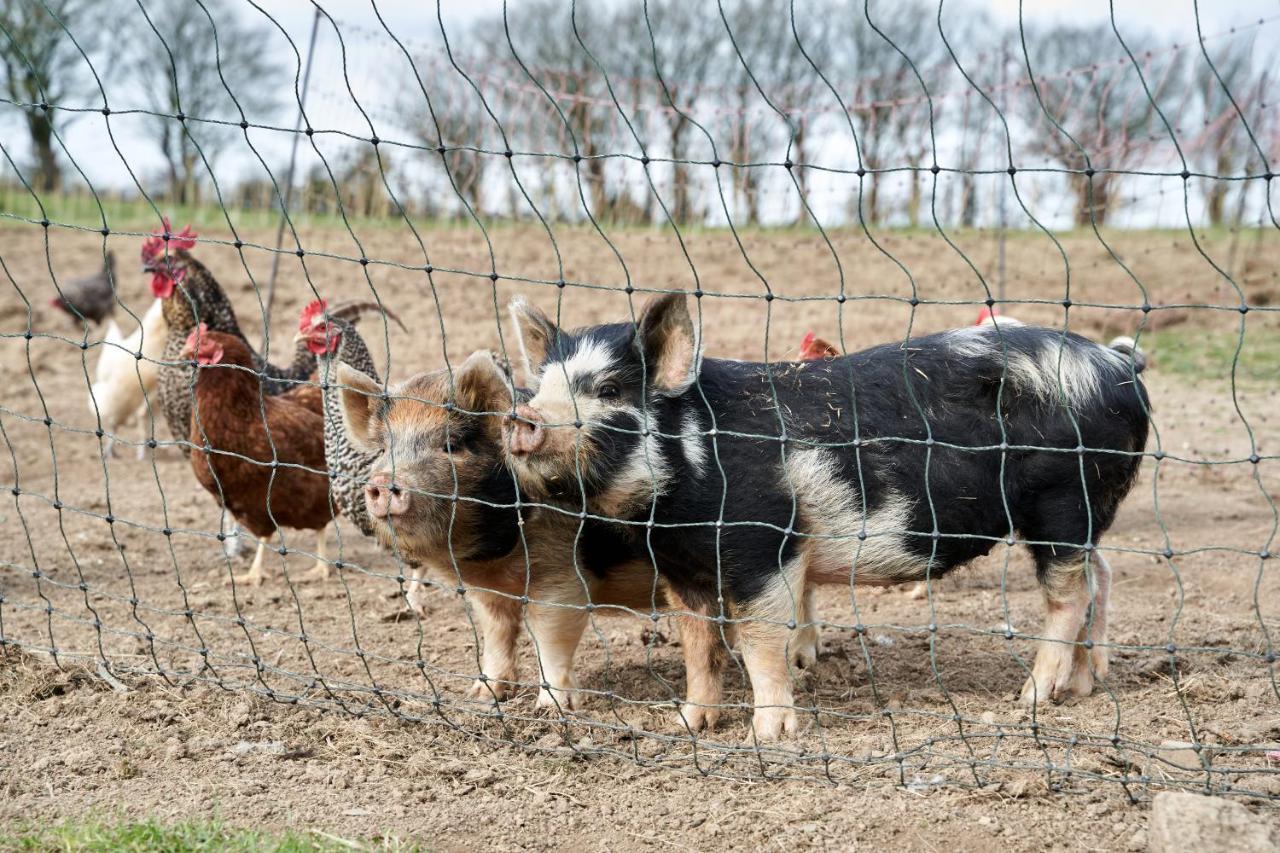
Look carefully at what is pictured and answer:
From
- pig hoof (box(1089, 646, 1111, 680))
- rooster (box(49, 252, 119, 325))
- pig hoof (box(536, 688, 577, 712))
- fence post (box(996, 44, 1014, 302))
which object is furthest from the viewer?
rooster (box(49, 252, 119, 325))

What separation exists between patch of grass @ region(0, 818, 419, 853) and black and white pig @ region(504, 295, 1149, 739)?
1.23 meters

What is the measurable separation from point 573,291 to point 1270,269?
9180mm

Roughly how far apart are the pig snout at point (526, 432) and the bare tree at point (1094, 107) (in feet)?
5.30

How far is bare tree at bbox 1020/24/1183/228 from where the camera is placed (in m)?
9.43

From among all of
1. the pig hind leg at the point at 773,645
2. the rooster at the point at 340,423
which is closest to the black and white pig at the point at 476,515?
the pig hind leg at the point at 773,645

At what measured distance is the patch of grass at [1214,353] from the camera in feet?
39.5

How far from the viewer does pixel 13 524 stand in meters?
7.27

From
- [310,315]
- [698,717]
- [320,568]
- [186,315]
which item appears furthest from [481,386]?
[186,315]

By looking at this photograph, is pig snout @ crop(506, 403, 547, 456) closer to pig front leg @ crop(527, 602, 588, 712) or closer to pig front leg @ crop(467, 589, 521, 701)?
pig front leg @ crop(527, 602, 588, 712)

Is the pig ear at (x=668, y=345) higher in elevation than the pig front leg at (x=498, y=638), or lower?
higher

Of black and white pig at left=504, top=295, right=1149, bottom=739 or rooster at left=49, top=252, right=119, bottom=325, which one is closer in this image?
black and white pig at left=504, top=295, right=1149, bottom=739

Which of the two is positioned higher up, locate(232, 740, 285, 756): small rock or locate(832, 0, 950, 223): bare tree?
locate(832, 0, 950, 223): bare tree

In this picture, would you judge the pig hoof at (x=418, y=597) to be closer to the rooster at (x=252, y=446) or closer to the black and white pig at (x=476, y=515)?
the rooster at (x=252, y=446)

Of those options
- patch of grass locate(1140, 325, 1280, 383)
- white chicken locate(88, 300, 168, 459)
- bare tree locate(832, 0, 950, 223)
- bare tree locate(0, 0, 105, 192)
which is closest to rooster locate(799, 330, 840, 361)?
bare tree locate(832, 0, 950, 223)
